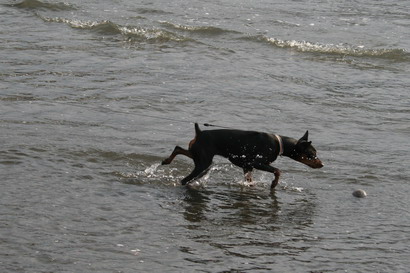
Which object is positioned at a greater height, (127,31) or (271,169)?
(127,31)

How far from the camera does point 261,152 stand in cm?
1015

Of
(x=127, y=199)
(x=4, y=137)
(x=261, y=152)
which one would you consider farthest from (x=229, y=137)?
(x=4, y=137)

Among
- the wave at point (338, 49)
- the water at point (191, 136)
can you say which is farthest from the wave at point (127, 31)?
the wave at point (338, 49)

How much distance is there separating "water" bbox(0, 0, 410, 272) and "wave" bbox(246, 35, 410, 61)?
6cm

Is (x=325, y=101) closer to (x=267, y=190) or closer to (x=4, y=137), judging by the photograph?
(x=267, y=190)

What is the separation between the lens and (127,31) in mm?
20453

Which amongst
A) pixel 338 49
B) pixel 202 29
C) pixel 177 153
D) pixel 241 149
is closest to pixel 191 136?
pixel 177 153

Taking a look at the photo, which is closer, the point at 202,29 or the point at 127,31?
the point at 127,31

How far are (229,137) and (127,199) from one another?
1493 mm

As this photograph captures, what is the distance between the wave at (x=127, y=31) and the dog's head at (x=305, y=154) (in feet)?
32.1

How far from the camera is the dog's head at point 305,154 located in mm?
10344

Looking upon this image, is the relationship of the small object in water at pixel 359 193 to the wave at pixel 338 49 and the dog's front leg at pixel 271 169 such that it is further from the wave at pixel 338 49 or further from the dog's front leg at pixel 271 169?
the wave at pixel 338 49

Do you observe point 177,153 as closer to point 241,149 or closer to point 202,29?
point 241,149

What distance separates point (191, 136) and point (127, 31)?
28.3 feet
